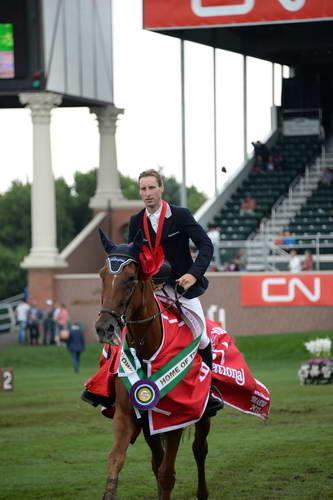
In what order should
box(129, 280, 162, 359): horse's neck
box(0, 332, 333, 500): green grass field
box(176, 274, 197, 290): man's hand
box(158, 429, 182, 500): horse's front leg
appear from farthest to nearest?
box(0, 332, 333, 500): green grass field < box(176, 274, 197, 290): man's hand < box(158, 429, 182, 500): horse's front leg < box(129, 280, 162, 359): horse's neck

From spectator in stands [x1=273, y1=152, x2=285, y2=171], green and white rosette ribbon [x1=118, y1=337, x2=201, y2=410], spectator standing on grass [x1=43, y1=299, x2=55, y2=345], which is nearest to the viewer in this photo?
green and white rosette ribbon [x1=118, y1=337, x2=201, y2=410]

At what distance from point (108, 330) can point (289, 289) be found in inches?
1111

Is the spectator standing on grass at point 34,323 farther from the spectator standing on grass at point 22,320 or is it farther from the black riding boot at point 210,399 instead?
the black riding boot at point 210,399

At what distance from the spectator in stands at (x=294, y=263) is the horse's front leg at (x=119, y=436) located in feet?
86.8

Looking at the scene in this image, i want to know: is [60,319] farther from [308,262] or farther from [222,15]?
[222,15]

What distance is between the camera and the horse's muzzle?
29.5ft

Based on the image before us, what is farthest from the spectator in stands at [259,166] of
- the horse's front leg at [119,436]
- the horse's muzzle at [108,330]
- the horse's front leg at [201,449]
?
the horse's muzzle at [108,330]

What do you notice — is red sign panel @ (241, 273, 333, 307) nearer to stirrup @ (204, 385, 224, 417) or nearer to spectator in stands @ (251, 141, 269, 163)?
spectator in stands @ (251, 141, 269, 163)

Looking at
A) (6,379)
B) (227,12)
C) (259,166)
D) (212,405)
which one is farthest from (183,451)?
(259,166)

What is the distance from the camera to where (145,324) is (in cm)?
994

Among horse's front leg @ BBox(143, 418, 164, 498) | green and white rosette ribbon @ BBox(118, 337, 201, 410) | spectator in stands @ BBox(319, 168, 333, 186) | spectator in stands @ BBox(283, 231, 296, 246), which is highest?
spectator in stands @ BBox(319, 168, 333, 186)

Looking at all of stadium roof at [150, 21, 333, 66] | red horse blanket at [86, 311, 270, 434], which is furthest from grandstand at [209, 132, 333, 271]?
red horse blanket at [86, 311, 270, 434]

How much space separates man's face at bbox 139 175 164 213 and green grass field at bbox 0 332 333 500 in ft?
10.8

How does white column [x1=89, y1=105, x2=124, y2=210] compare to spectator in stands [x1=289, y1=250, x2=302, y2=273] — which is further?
white column [x1=89, y1=105, x2=124, y2=210]
